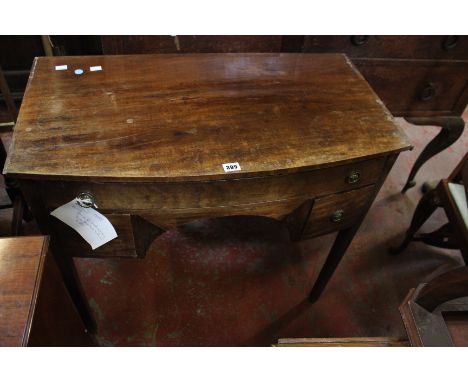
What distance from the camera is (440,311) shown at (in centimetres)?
71

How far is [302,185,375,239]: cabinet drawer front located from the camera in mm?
1012

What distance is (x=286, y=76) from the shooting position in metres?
1.12

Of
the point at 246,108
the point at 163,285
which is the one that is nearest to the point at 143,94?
the point at 246,108

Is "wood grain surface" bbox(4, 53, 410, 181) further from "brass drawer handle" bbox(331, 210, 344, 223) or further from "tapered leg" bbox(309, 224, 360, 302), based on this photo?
"tapered leg" bbox(309, 224, 360, 302)

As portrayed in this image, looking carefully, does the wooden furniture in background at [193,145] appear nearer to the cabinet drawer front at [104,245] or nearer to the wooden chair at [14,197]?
the cabinet drawer front at [104,245]

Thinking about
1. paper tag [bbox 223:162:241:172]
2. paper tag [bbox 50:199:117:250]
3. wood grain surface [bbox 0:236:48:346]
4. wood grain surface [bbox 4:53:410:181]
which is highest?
wood grain surface [bbox 4:53:410:181]

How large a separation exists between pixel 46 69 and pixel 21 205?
2.25 feet

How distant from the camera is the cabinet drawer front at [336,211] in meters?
1.01

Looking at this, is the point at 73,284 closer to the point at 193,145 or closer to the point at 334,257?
the point at 193,145

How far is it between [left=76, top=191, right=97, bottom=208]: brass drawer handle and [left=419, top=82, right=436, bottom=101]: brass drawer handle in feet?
3.99

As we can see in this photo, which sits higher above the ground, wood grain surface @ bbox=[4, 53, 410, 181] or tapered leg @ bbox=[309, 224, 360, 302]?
wood grain surface @ bbox=[4, 53, 410, 181]

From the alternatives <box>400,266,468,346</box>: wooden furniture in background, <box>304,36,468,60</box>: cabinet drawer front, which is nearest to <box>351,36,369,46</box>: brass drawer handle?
<box>304,36,468,60</box>: cabinet drawer front

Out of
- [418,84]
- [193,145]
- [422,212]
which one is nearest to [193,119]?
[193,145]

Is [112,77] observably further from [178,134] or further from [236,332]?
[236,332]
